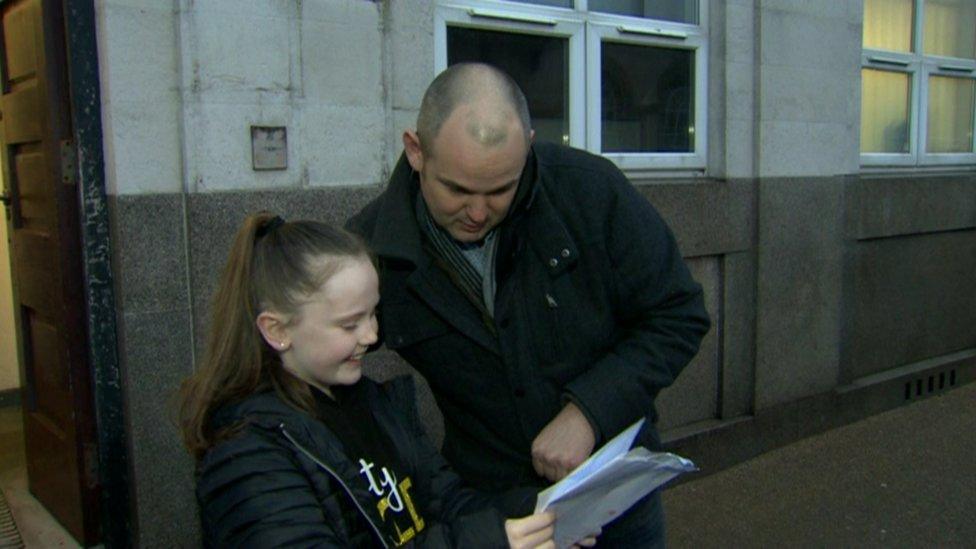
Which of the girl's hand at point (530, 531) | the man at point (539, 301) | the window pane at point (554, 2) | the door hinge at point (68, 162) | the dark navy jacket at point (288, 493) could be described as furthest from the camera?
the window pane at point (554, 2)

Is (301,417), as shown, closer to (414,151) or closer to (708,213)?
(414,151)

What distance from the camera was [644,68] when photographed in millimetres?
5410

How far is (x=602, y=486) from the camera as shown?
1.81m

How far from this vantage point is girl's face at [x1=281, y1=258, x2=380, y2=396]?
6.20 ft

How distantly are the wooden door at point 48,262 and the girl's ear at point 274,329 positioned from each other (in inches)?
87.3

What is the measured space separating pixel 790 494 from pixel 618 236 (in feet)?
11.1

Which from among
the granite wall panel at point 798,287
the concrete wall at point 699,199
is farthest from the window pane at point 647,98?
the granite wall panel at point 798,287

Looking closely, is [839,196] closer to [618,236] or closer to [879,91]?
[879,91]

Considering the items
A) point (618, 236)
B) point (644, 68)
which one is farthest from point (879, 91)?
point (618, 236)

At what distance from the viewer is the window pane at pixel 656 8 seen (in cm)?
524

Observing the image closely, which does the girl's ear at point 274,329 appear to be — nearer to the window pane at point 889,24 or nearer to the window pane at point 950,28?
the window pane at point 889,24

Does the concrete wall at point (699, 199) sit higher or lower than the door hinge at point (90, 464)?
higher

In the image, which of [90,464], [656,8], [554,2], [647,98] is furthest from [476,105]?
[656,8]

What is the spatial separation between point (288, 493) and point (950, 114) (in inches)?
298
